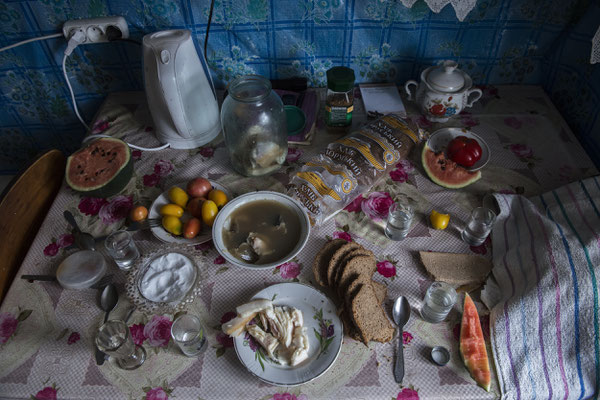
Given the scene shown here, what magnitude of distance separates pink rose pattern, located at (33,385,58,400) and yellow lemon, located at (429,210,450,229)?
956 millimetres

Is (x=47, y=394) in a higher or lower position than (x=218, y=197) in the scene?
lower

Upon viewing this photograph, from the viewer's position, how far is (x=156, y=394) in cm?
79

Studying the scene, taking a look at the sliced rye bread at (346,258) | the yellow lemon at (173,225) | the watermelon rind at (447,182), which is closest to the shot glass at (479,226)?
the watermelon rind at (447,182)

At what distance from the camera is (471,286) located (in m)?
0.93

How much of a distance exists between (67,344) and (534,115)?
1550 millimetres

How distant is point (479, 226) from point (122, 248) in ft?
2.96

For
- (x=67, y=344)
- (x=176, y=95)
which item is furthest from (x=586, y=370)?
(x=176, y=95)

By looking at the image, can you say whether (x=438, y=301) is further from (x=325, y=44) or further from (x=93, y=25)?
(x=93, y=25)

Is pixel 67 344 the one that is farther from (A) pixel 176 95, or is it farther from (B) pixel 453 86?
(B) pixel 453 86

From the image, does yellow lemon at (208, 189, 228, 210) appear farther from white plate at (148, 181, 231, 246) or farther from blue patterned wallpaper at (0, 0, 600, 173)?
blue patterned wallpaper at (0, 0, 600, 173)

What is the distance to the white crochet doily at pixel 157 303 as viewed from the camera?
0.89m

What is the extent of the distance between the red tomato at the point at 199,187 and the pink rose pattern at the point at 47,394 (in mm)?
542

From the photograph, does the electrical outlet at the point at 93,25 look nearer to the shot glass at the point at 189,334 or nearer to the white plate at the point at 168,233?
the white plate at the point at 168,233

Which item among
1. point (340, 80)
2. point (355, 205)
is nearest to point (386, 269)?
point (355, 205)
